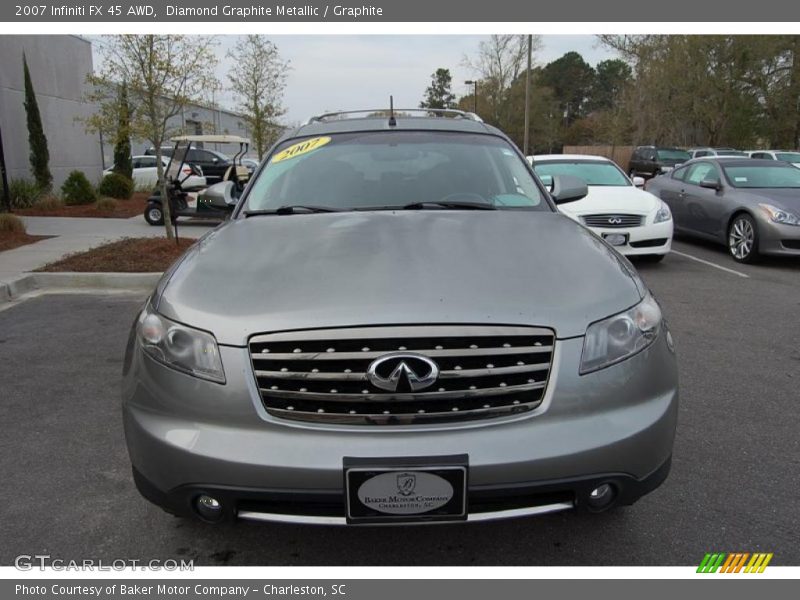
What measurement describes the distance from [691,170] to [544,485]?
33.1ft

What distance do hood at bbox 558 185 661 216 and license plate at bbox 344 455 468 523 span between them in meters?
6.62

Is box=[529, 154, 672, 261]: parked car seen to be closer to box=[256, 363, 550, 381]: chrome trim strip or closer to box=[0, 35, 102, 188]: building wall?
box=[256, 363, 550, 381]: chrome trim strip

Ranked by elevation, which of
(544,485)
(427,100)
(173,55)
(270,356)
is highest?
(427,100)

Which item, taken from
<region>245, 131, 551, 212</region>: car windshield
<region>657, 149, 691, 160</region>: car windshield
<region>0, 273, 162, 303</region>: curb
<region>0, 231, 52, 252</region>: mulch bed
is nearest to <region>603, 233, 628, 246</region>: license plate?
<region>245, 131, 551, 212</region>: car windshield

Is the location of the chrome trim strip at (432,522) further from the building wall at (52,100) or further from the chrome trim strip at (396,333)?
the building wall at (52,100)

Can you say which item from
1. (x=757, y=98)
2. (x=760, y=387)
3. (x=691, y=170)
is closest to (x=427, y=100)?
(x=757, y=98)

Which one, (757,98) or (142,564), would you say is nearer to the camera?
(142,564)

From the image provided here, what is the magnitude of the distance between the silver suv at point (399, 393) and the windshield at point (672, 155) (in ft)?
85.6

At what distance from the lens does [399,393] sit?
2033 millimetres

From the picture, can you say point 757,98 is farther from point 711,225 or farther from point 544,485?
point 544,485

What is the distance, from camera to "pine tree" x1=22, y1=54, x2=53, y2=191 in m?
15.2

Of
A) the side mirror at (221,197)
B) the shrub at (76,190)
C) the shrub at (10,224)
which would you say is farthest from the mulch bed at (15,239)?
the side mirror at (221,197)

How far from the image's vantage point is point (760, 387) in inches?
166

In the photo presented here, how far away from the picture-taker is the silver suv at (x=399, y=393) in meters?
1.97
